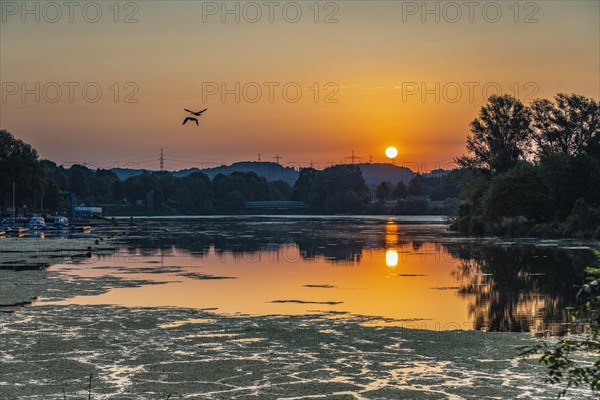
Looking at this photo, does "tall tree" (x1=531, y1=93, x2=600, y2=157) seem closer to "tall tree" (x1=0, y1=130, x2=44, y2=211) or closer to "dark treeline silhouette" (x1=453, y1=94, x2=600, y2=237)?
"dark treeline silhouette" (x1=453, y1=94, x2=600, y2=237)

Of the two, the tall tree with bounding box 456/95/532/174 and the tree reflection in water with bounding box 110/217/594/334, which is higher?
the tall tree with bounding box 456/95/532/174

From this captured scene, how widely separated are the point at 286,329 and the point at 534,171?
290ft

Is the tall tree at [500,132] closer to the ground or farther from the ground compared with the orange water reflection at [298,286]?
farther from the ground

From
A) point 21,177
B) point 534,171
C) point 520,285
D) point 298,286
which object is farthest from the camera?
point 21,177

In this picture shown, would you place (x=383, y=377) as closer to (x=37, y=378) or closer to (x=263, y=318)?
(x=37, y=378)

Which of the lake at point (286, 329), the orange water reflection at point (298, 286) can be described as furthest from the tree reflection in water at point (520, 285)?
the orange water reflection at point (298, 286)

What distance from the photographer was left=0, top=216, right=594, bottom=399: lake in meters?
21.1

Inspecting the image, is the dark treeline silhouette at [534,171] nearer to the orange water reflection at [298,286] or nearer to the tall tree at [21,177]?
the orange water reflection at [298,286]

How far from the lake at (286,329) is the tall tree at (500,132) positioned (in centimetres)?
6723

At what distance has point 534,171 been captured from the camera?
111812 mm

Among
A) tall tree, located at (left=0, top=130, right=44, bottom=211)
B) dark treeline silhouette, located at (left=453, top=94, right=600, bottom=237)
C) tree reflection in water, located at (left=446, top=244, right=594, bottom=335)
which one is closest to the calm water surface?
tree reflection in water, located at (left=446, top=244, right=594, bottom=335)

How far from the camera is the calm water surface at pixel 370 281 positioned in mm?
35781

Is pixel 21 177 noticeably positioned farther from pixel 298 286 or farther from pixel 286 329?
pixel 286 329

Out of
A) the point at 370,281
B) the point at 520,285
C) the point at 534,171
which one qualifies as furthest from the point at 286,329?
the point at 534,171
